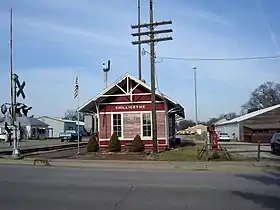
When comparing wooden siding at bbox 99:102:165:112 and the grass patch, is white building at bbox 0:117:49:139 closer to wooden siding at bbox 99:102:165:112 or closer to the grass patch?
wooden siding at bbox 99:102:165:112

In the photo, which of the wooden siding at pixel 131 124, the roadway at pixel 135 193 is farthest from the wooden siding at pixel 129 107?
the roadway at pixel 135 193

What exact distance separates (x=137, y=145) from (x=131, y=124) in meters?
2.85

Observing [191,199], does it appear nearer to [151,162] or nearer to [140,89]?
[151,162]

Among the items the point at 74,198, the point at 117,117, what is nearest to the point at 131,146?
the point at 117,117

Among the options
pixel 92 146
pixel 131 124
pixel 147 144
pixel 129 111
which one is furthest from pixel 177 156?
pixel 92 146

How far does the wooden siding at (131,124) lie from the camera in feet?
107

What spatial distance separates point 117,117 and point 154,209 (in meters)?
24.2

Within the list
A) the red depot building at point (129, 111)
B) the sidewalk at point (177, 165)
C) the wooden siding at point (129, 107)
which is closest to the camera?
the sidewalk at point (177, 165)

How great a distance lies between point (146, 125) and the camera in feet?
107

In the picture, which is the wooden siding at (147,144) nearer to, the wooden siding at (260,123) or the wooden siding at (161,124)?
the wooden siding at (161,124)

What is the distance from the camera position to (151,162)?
73.2 feet

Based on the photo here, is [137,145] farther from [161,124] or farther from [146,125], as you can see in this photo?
[161,124]

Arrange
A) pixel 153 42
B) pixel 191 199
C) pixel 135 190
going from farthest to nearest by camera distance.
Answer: pixel 153 42 < pixel 135 190 < pixel 191 199

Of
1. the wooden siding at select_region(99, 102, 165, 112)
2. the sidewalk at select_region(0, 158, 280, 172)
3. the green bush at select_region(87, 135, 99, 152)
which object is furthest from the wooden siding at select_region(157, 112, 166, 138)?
the sidewalk at select_region(0, 158, 280, 172)
